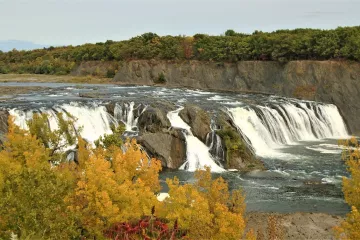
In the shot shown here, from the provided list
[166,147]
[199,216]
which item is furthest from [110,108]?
[199,216]

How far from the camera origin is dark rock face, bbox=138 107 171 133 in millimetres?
41156

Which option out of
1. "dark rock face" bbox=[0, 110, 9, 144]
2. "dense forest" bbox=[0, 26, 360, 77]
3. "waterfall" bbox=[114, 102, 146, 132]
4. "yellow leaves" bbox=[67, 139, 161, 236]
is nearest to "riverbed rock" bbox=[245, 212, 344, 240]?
"yellow leaves" bbox=[67, 139, 161, 236]

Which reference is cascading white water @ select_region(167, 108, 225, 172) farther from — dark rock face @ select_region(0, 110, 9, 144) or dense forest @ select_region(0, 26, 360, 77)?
dense forest @ select_region(0, 26, 360, 77)

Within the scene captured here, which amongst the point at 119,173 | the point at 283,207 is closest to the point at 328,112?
the point at 283,207

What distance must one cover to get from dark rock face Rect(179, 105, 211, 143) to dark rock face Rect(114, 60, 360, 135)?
25.6 meters

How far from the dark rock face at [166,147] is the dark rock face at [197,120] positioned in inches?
80.2

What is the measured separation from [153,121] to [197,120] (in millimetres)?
4288

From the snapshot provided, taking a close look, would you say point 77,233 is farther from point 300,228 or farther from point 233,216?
point 300,228

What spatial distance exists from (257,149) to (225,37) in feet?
138

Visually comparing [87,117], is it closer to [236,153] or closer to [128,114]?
[128,114]

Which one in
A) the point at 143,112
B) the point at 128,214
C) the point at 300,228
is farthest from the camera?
the point at 143,112

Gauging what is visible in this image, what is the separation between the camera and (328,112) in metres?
57.5

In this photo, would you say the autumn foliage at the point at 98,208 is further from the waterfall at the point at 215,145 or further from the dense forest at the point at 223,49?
the dense forest at the point at 223,49

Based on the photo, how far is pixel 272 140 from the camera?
4753 cm
